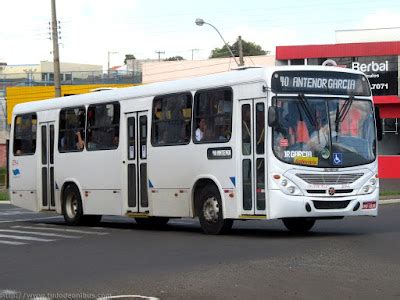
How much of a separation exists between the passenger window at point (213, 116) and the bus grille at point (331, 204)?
2167 mm

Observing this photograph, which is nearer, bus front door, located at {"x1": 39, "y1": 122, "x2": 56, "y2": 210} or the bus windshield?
the bus windshield

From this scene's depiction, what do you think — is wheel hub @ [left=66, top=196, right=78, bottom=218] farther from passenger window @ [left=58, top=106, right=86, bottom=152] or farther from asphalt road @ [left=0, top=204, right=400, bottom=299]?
asphalt road @ [left=0, top=204, right=400, bottom=299]

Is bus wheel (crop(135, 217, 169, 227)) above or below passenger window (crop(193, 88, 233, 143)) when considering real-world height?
below

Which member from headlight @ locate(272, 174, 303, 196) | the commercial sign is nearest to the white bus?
headlight @ locate(272, 174, 303, 196)

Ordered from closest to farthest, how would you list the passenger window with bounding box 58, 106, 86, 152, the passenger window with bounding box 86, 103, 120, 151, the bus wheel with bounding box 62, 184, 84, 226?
the passenger window with bounding box 86, 103, 120, 151
the passenger window with bounding box 58, 106, 86, 152
the bus wheel with bounding box 62, 184, 84, 226

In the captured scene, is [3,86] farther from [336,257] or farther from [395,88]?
[336,257]

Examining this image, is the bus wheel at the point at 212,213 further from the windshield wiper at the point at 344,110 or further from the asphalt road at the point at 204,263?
the windshield wiper at the point at 344,110

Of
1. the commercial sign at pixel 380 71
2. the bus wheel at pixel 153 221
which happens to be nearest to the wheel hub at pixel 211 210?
the bus wheel at pixel 153 221

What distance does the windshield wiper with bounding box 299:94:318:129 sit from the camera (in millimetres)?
14195

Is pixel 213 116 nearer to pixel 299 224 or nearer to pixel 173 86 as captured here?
pixel 173 86

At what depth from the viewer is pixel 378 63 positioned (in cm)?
4466

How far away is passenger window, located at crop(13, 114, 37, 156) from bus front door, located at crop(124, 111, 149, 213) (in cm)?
455

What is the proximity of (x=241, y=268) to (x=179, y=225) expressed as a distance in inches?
347

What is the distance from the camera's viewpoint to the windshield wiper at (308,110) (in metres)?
14.2
